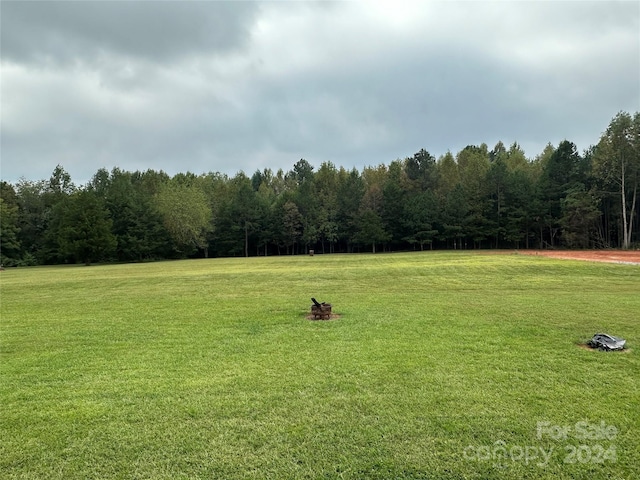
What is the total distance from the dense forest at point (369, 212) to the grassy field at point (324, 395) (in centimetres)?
4708

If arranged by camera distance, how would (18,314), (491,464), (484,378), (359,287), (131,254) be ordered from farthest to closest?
(131,254), (359,287), (18,314), (484,378), (491,464)


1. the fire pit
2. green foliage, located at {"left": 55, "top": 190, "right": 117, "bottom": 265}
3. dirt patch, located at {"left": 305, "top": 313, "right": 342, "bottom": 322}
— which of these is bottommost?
dirt patch, located at {"left": 305, "top": 313, "right": 342, "bottom": 322}

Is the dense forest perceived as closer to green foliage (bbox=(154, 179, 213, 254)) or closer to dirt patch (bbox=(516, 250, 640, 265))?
green foliage (bbox=(154, 179, 213, 254))

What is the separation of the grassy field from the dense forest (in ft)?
154

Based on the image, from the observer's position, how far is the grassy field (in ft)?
12.2

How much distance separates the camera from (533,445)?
12.9 feet

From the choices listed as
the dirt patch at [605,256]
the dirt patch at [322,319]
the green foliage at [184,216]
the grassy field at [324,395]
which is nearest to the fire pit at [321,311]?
the dirt patch at [322,319]

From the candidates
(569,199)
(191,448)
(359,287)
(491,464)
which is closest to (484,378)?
(491,464)

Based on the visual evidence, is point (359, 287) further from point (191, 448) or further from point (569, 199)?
point (569, 199)

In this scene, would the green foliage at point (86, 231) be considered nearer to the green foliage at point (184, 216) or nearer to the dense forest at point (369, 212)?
the dense forest at point (369, 212)

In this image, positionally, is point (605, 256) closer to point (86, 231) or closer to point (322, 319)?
point (322, 319)

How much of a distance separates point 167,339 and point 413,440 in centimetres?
626

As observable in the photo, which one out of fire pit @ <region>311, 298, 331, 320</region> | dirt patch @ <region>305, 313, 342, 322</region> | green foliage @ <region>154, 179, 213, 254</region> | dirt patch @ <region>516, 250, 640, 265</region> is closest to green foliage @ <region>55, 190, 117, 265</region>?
green foliage @ <region>154, 179, 213, 254</region>

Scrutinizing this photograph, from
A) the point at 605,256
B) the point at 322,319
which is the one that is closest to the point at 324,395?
the point at 322,319
